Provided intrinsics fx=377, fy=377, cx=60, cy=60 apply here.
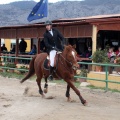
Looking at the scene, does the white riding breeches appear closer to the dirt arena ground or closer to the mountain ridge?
the dirt arena ground

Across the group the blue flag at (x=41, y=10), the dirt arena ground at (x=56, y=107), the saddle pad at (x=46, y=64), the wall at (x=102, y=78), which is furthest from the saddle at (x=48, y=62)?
the blue flag at (x=41, y=10)

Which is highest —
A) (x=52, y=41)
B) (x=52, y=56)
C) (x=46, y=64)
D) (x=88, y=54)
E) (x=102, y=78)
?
(x=52, y=41)

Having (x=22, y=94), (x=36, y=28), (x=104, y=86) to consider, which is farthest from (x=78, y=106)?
(x=36, y=28)

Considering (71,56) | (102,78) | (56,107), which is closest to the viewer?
(56,107)

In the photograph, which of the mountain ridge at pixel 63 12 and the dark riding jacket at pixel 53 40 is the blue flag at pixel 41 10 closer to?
the dark riding jacket at pixel 53 40

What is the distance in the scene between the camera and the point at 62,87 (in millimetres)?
15438

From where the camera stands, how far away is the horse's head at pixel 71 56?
10647mm

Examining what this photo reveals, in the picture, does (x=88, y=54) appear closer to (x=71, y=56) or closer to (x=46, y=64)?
(x=46, y=64)

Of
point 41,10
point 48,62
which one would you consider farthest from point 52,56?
point 41,10

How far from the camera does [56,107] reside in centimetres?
1012

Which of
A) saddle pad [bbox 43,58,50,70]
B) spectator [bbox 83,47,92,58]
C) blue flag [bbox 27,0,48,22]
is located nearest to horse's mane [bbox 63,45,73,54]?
saddle pad [bbox 43,58,50,70]

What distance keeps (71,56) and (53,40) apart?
3.48ft

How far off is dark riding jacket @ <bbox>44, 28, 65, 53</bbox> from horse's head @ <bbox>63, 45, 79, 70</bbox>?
57 centimetres

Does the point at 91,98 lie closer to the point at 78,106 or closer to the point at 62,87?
the point at 78,106
